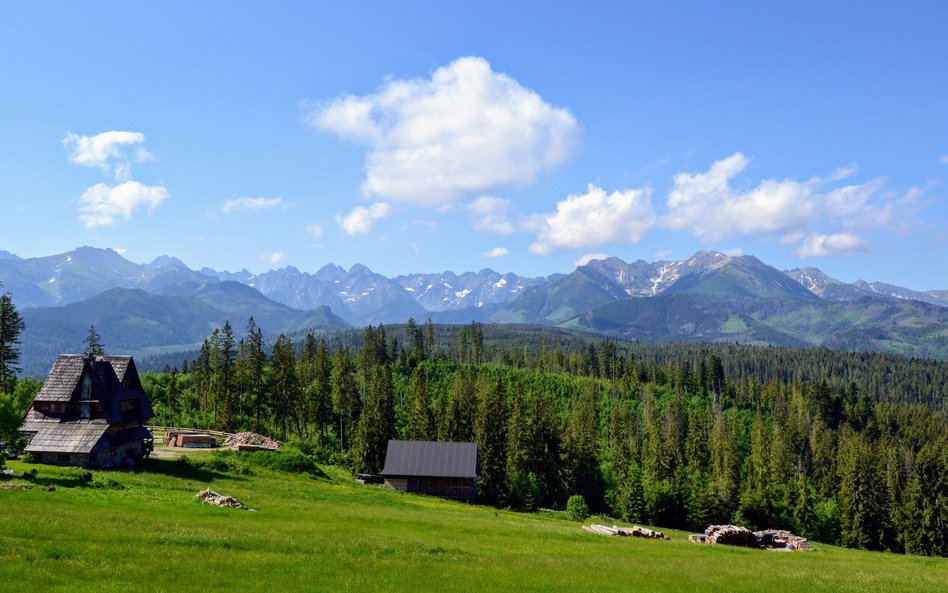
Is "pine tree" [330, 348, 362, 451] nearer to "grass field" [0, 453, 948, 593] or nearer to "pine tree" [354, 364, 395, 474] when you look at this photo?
"pine tree" [354, 364, 395, 474]

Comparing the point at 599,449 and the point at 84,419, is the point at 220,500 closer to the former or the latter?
the point at 84,419

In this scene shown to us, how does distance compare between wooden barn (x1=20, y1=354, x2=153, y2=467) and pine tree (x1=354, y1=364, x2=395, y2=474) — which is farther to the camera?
pine tree (x1=354, y1=364, x2=395, y2=474)

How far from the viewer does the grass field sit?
20406 millimetres

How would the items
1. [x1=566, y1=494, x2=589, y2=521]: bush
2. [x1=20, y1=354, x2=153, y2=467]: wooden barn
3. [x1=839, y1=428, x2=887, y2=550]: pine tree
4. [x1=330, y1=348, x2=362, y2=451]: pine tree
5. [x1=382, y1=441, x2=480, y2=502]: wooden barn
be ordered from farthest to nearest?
[x1=330, y1=348, x2=362, y2=451]: pine tree < [x1=839, y1=428, x2=887, y2=550]: pine tree < [x1=382, y1=441, x2=480, y2=502]: wooden barn < [x1=566, y1=494, x2=589, y2=521]: bush < [x1=20, y1=354, x2=153, y2=467]: wooden barn

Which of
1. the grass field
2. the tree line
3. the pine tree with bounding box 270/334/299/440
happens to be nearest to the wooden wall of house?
the tree line

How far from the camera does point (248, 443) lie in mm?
81500

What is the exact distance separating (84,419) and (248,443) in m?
26.4

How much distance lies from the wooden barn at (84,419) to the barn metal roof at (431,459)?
30.6 m

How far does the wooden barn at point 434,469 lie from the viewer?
7850cm

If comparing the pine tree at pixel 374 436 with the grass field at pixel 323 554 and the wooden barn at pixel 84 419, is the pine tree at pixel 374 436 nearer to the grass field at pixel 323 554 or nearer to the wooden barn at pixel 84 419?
the wooden barn at pixel 84 419

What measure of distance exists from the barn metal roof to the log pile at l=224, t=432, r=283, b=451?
16079mm

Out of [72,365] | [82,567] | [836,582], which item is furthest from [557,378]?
[82,567]

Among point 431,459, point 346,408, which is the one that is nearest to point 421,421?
point 346,408

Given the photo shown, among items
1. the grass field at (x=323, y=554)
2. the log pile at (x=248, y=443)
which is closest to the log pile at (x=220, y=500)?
the grass field at (x=323, y=554)
